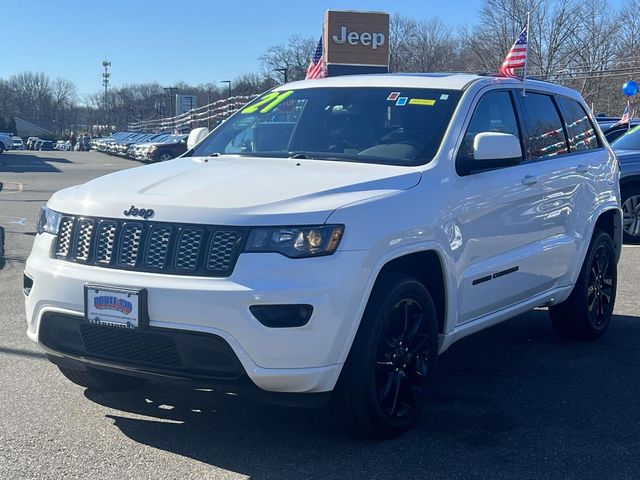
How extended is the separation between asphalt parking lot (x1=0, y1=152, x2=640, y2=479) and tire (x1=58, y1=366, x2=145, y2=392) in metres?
0.07

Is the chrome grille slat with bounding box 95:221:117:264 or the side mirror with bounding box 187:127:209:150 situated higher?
the side mirror with bounding box 187:127:209:150

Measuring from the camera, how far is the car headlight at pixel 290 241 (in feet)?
12.0

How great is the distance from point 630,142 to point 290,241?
9.46 m

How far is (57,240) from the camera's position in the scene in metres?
4.20

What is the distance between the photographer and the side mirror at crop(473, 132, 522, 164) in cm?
469

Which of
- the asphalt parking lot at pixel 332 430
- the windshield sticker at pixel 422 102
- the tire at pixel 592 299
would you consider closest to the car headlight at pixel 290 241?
the asphalt parking lot at pixel 332 430

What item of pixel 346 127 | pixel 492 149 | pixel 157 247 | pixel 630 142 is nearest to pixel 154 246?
pixel 157 247

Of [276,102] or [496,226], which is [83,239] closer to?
[276,102]

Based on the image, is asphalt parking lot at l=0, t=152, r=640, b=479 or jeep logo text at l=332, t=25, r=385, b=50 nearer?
asphalt parking lot at l=0, t=152, r=640, b=479

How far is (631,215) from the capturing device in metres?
11.4

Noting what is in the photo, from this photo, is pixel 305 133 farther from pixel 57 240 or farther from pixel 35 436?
pixel 35 436

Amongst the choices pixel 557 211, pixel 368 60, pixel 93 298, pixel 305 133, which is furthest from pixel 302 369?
A: pixel 368 60

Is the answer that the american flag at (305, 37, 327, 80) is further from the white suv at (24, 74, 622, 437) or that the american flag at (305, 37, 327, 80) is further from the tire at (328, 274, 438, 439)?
the tire at (328, 274, 438, 439)

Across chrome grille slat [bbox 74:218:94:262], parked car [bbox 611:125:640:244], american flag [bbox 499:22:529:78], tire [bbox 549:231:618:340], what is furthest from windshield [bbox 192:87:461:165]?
parked car [bbox 611:125:640:244]
